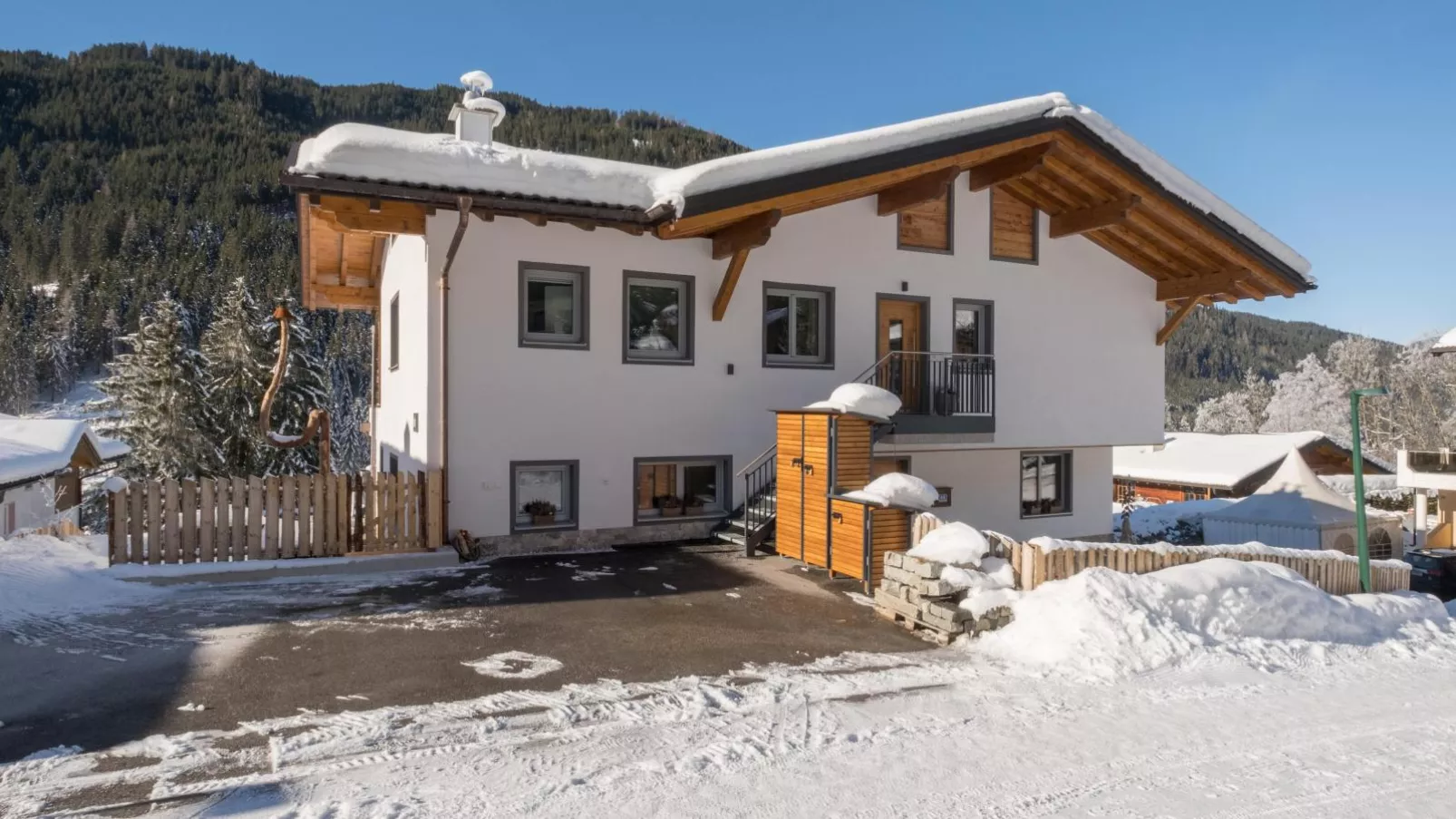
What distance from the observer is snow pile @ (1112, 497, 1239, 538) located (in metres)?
30.3

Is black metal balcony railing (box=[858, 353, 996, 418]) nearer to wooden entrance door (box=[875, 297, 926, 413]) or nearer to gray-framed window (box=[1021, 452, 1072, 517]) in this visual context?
wooden entrance door (box=[875, 297, 926, 413])

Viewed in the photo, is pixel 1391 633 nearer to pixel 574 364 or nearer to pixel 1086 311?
pixel 1086 311

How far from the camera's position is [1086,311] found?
1748 centimetres

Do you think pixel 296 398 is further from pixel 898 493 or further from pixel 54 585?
pixel 898 493

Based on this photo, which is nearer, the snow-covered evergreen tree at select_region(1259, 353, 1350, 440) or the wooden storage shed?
the wooden storage shed

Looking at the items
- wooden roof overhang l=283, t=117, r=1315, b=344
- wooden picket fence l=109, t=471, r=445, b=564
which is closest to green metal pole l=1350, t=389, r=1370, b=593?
wooden roof overhang l=283, t=117, r=1315, b=344

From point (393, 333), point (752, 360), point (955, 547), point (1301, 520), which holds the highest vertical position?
point (393, 333)

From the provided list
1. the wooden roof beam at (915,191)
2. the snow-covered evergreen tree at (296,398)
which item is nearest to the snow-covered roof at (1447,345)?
the wooden roof beam at (915,191)

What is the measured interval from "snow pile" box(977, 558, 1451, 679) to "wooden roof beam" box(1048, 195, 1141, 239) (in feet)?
26.0

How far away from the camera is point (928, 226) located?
632 inches

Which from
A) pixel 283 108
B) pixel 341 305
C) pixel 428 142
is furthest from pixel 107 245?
pixel 428 142

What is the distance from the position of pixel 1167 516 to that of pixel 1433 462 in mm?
8589

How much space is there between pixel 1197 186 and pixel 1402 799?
41.3 ft

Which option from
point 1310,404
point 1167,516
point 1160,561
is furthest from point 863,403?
point 1310,404
